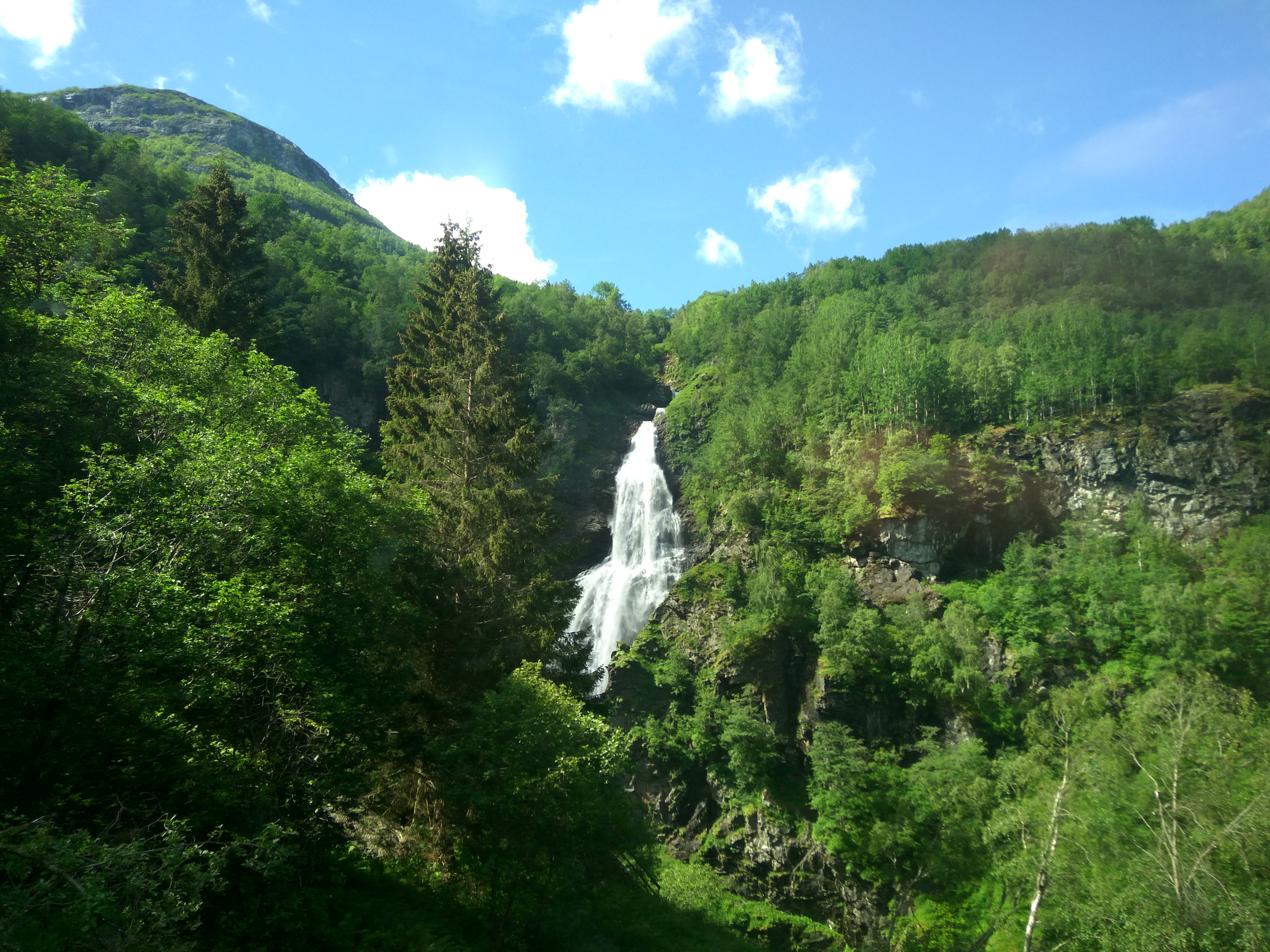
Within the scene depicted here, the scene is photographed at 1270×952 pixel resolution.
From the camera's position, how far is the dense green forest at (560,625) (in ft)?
31.9

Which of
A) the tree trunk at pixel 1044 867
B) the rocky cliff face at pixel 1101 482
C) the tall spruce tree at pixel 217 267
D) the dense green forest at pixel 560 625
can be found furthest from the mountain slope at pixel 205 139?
the tree trunk at pixel 1044 867

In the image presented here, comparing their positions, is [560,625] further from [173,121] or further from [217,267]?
[173,121]

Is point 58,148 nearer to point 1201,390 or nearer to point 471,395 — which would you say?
point 471,395

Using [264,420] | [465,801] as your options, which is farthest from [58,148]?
[465,801]

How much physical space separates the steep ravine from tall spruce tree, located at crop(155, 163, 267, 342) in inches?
985

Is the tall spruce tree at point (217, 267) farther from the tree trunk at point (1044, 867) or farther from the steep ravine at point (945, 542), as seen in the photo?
the tree trunk at point (1044, 867)

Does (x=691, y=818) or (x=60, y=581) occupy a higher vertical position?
(x=60, y=581)

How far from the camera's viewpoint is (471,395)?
22.6m

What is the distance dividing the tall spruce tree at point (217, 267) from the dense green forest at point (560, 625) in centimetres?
17

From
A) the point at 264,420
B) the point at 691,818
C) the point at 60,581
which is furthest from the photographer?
the point at 691,818

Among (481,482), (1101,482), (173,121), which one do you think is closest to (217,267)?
(481,482)

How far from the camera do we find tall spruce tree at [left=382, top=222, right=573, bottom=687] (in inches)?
732

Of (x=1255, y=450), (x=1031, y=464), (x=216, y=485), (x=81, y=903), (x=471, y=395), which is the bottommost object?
(x=81, y=903)

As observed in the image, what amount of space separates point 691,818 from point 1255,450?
35.5 meters
